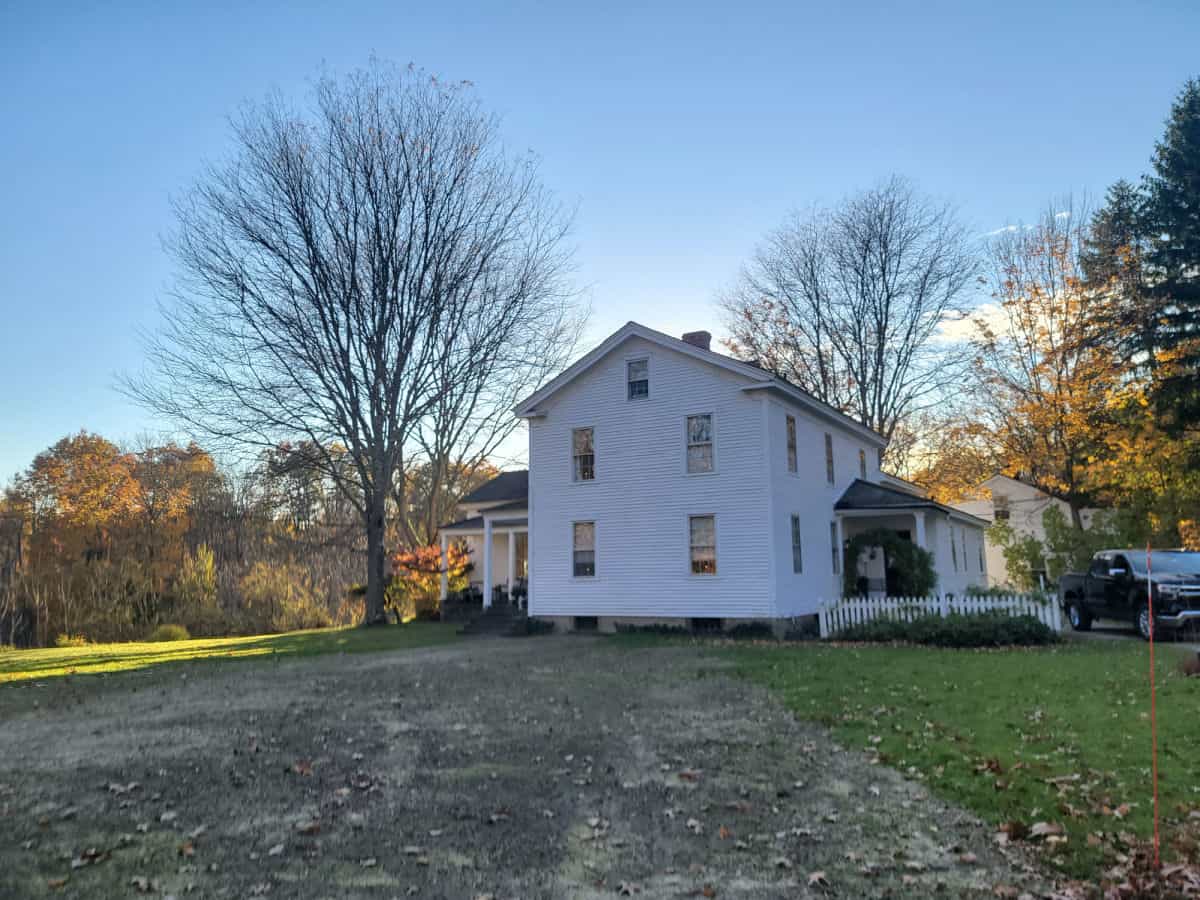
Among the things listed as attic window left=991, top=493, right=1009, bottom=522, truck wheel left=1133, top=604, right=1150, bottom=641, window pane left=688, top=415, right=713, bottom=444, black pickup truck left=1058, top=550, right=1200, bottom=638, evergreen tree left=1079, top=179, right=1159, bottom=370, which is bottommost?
truck wheel left=1133, top=604, right=1150, bottom=641

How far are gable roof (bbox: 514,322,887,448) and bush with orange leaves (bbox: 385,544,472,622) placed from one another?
7718 mm

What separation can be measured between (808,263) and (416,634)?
25.3 meters

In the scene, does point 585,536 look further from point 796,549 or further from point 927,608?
point 927,608

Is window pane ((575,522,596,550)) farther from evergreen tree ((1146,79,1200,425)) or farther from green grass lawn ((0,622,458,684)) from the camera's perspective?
evergreen tree ((1146,79,1200,425))

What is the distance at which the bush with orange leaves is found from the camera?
92.4 ft

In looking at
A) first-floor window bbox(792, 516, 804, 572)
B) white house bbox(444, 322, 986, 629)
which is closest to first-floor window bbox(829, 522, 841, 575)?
white house bbox(444, 322, 986, 629)

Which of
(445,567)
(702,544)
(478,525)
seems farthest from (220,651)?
(702,544)

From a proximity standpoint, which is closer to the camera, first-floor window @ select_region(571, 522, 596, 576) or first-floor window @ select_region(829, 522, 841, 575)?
first-floor window @ select_region(571, 522, 596, 576)

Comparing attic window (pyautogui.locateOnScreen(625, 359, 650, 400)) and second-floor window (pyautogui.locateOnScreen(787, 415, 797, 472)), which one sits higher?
attic window (pyautogui.locateOnScreen(625, 359, 650, 400))

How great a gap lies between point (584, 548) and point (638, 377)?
4.81m

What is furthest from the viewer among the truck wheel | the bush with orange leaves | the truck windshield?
the bush with orange leaves

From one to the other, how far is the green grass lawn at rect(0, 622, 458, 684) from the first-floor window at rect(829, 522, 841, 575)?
11.0m

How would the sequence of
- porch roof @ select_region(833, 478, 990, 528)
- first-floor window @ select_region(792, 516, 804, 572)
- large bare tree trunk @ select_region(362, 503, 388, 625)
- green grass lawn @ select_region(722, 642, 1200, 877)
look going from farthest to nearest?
large bare tree trunk @ select_region(362, 503, 388, 625) → porch roof @ select_region(833, 478, 990, 528) → first-floor window @ select_region(792, 516, 804, 572) → green grass lawn @ select_region(722, 642, 1200, 877)

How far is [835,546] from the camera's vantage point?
24.0 metres
